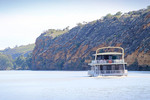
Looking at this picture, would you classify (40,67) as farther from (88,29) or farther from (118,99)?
(118,99)

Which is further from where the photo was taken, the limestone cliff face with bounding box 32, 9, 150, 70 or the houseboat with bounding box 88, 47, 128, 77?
the limestone cliff face with bounding box 32, 9, 150, 70

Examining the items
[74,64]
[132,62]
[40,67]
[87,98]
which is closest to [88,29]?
[74,64]

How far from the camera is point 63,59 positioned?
15738cm

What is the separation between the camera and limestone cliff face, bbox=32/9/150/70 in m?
109

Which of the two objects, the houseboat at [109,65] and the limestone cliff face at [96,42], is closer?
the houseboat at [109,65]

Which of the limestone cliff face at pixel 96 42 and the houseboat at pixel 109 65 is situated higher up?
the limestone cliff face at pixel 96 42

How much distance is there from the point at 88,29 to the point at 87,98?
407 feet

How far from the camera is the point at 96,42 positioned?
138875 millimetres

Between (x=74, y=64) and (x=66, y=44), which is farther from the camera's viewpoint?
(x=66, y=44)

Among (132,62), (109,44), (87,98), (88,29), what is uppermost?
(88,29)

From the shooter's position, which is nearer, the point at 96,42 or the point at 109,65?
the point at 109,65

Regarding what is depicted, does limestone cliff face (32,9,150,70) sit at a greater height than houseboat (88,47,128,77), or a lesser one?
greater

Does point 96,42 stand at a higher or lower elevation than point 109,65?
higher

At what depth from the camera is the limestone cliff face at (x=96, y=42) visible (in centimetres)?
10906
